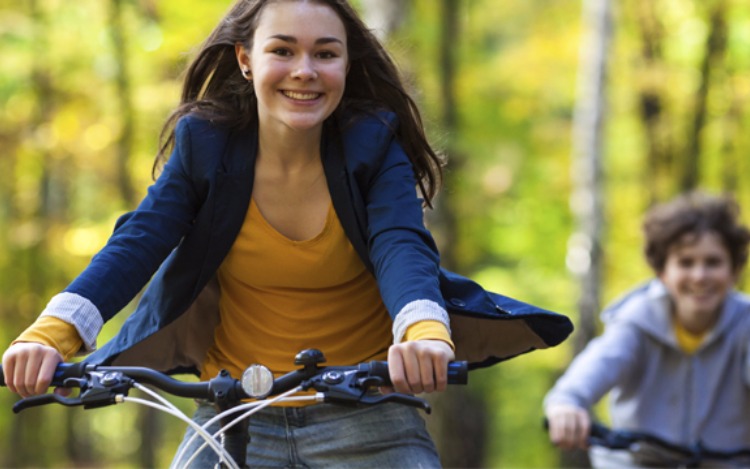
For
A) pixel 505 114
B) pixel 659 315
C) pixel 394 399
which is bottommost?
pixel 659 315

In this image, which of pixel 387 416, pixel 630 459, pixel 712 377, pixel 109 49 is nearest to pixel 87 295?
pixel 387 416

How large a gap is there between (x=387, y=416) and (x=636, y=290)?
3.15 metres

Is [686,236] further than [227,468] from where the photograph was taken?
Yes

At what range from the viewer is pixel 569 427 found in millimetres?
4809

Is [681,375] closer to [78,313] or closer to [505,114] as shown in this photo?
[78,313]

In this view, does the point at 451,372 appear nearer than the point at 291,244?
Yes

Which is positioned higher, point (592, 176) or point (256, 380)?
point (256, 380)

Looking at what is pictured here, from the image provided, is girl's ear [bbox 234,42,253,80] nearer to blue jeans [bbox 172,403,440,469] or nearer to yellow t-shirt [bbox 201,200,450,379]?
yellow t-shirt [bbox 201,200,450,379]

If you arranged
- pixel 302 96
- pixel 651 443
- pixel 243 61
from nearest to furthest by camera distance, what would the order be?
1. pixel 302 96
2. pixel 243 61
3. pixel 651 443

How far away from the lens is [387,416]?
324cm

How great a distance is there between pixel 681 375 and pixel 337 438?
306 centimetres

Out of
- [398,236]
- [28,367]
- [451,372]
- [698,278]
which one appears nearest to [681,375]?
[698,278]

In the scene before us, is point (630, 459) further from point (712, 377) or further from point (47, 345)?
point (47, 345)

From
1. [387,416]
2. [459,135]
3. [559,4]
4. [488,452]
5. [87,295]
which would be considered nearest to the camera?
[87,295]
